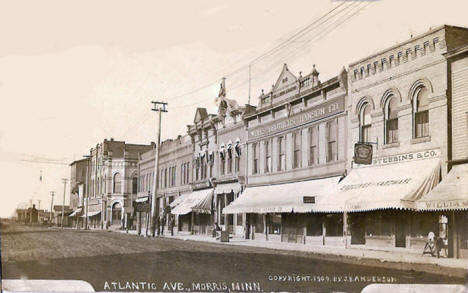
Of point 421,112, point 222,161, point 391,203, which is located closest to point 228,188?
point 222,161

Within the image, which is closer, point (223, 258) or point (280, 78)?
point (223, 258)

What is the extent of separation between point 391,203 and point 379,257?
124 centimetres

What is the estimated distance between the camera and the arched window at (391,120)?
1619 cm

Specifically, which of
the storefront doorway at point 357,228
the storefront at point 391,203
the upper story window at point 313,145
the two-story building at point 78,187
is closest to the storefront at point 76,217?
the two-story building at point 78,187

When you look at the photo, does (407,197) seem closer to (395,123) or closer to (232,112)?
(395,123)

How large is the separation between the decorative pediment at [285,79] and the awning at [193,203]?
301 cm

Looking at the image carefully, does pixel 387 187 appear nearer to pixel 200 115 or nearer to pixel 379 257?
pixel 379 257

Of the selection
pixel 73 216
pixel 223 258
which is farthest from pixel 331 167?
pixel 73 216

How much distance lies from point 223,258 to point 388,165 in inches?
205

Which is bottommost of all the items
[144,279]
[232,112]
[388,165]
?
[144,279]

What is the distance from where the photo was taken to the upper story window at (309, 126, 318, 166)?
19609 millimetres

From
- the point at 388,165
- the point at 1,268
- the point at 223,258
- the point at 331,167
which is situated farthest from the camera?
the point at 331,167

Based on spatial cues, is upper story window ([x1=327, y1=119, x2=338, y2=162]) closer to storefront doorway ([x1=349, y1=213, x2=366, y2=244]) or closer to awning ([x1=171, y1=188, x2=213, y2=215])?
storefront doorway ([x1=349, y1=213, x2=366, y2=244])

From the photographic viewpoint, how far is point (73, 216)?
21.3 metres
